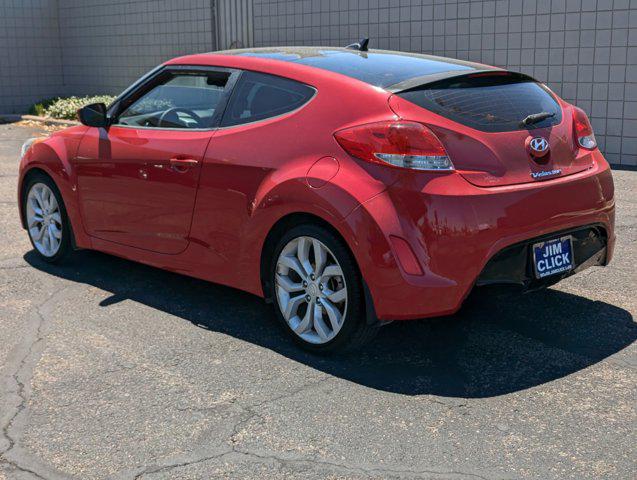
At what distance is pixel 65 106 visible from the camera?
1585cm

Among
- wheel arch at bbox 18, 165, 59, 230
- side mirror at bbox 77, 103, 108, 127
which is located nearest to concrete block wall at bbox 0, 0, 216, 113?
wheel arch at bbox 18, 165, 59, 230

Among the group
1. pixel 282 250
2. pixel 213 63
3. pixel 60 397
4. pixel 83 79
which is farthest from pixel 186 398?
pixel 83 79

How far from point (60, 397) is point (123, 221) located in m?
1.74

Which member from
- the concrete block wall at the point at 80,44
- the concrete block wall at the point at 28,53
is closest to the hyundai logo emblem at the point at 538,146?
the concrete block wall at the point at 80,44

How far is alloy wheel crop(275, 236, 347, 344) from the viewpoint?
425 cm

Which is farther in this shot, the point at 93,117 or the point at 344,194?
the point at 93,117

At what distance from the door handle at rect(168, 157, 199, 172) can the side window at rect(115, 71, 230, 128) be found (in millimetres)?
232

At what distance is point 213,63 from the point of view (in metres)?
→ 5.12

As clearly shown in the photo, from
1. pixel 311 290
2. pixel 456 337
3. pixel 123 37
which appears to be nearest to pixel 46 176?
pixel 311 290

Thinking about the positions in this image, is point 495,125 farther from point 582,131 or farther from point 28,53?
point 28,53

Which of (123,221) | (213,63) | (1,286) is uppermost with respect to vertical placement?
(213,63)

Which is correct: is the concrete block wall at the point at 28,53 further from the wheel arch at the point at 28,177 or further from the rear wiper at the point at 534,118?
the rear wiper at the point at 534,118

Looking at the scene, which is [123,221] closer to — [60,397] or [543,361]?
[60,397]

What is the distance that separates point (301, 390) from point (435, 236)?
95cm
